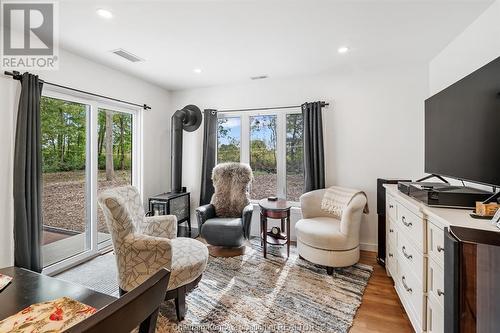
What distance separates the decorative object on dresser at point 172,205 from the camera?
10.8ft

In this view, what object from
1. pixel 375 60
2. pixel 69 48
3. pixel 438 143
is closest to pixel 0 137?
pixel 69 48

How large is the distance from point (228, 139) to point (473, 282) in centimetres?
340

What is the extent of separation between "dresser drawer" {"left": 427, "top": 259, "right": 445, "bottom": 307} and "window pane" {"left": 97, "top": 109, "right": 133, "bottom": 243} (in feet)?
11.3

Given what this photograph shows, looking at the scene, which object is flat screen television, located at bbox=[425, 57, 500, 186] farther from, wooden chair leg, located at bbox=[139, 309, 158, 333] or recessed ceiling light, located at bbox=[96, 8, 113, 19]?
recessed ceiling light, located at bbox=[96, 8, 113, 19]

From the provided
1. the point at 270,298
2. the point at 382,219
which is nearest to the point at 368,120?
the point at 382,219

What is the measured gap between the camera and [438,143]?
1.88 m

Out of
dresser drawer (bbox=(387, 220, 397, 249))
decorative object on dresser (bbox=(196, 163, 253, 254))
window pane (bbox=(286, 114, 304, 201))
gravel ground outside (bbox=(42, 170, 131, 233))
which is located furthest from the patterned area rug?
gravel ground outside (bbox=(42, 170, 131, 233))

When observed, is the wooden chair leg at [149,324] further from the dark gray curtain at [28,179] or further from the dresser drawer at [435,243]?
the dark gray curtain at [28,179]

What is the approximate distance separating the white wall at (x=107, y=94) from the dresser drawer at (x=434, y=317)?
10.9 feet

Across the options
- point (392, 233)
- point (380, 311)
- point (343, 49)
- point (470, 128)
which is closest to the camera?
point (470, 128)

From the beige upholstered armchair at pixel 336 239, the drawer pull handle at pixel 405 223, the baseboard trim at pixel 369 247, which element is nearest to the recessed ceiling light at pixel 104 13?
the beige upholstered armchair at pixel 336 239

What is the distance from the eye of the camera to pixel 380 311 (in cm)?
192

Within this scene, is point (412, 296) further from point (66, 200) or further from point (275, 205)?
point (66, 200)

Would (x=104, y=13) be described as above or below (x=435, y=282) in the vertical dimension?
above
